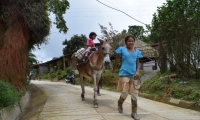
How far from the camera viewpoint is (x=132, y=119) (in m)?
5.62

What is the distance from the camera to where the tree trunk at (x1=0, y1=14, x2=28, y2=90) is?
29.8 feet

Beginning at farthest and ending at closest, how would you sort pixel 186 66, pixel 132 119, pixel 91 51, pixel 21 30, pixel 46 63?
pixel 46 63
pixel 21 30
pixel 186 66
pixel 91 51
pixel 132 119

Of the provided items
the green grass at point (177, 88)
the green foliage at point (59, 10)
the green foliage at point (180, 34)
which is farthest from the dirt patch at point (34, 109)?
the green foliage at point (59, 10)

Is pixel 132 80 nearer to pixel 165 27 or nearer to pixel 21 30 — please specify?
pixel 165 27

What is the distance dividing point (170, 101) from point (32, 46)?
373 inches

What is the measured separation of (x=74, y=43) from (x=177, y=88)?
34998mm

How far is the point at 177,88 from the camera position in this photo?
8820 mm

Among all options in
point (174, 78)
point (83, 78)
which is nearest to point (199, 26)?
point (174, 78)

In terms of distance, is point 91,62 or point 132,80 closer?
point 132,80

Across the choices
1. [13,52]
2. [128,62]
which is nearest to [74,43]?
[13,52]

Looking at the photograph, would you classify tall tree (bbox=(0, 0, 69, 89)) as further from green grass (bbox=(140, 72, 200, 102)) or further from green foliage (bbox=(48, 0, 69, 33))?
green grass (bbox=(140, 72, 200, 102))

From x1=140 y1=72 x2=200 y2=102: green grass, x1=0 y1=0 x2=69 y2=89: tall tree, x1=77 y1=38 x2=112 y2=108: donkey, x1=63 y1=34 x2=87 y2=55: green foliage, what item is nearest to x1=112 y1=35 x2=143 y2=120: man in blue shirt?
x1=77 y1=38 x2=112 y2=108: donkey

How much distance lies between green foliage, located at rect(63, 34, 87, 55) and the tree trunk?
30226mm

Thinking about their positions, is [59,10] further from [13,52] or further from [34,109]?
[34,109]
